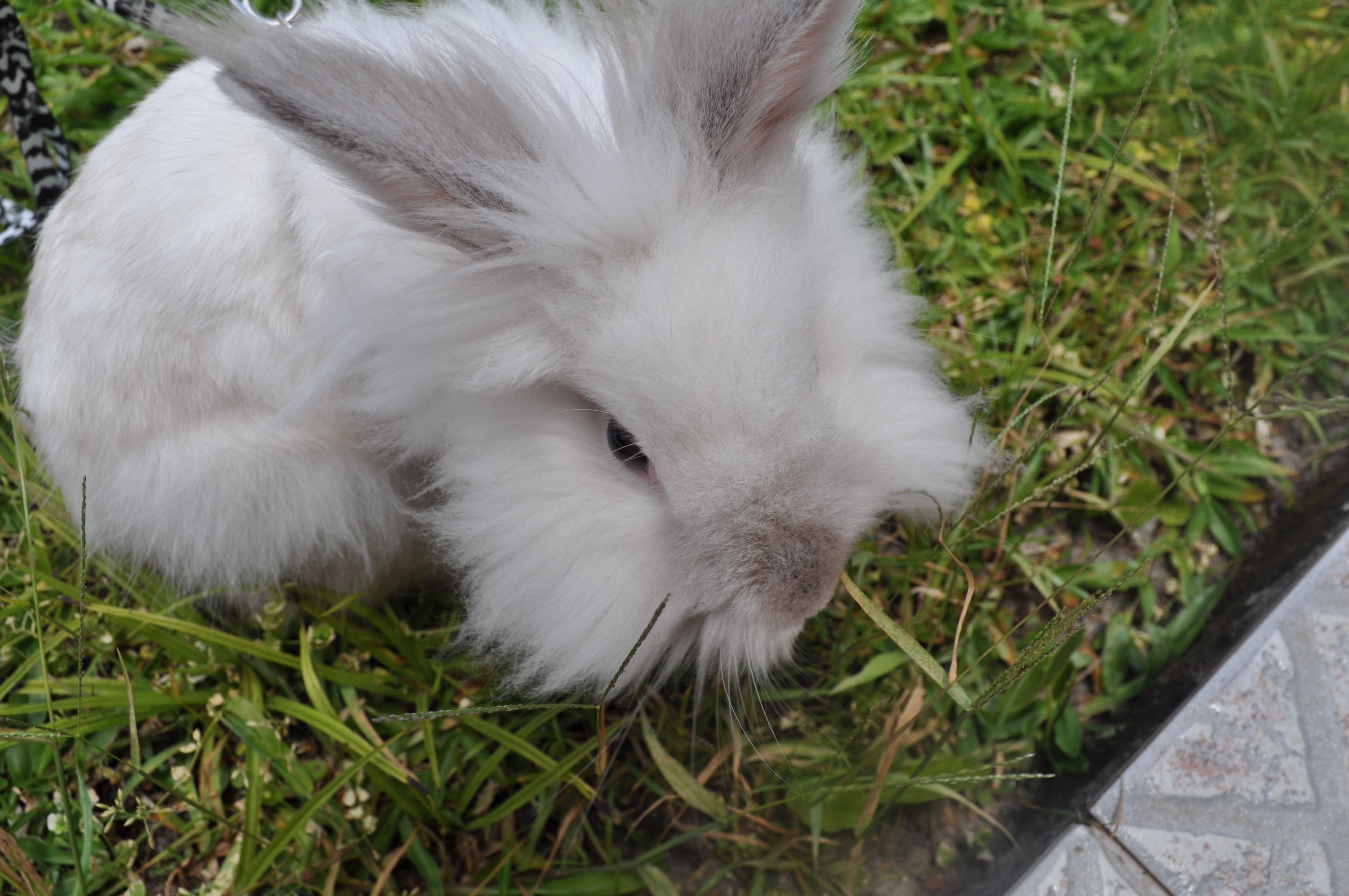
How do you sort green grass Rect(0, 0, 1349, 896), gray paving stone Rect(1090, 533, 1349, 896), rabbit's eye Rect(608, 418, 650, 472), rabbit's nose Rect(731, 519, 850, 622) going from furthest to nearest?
green grass Rect(0, 0, 1349, 896) < gray paving stone Rect(1090, 533, 1349, 896) < rabbit's eye Rect(608, 418, 650, 472) < rabbit's nose Rect(731, 519, 850, 622)

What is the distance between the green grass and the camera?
7.47ft

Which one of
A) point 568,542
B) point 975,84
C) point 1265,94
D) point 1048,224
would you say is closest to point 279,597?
point 568,542

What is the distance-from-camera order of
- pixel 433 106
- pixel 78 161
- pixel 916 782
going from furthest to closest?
pixel 78 161 → pixel 916 782 → pixel 433 106

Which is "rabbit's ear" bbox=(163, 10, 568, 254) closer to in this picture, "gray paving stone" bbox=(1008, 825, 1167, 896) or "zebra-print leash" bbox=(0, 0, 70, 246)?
"zebra-print leash" bbox=(0, 0, 70, 246)

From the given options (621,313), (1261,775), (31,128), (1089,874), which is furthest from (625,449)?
(31,128)

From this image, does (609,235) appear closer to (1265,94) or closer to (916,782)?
(916,782)

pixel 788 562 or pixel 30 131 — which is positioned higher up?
pixel 30 131

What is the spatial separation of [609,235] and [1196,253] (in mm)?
2528

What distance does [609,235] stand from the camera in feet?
4.93

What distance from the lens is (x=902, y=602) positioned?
8.69ft

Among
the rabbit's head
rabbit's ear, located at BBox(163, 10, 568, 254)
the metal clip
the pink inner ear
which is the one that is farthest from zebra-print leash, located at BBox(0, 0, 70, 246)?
the pink inner ear

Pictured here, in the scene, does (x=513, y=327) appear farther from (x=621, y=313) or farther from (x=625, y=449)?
(x=625, y=449)

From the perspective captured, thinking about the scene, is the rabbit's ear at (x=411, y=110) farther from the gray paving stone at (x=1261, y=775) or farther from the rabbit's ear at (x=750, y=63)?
the gray paving stone at (x=1261, y=775)

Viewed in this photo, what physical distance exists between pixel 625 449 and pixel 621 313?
1.05 feet
